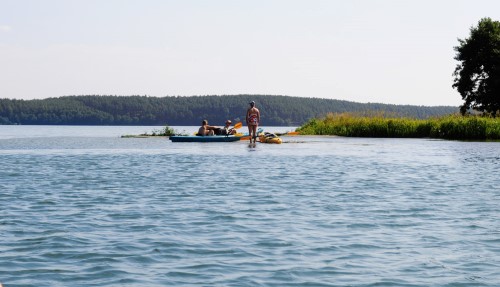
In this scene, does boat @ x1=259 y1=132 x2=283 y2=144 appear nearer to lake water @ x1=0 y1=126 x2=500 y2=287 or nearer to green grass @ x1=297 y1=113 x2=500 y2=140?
green grass @ x1=297 y1=113 x2=500 y2=140

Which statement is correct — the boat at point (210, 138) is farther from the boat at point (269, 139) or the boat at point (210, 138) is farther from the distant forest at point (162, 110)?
the distant forest at point (162, 110)

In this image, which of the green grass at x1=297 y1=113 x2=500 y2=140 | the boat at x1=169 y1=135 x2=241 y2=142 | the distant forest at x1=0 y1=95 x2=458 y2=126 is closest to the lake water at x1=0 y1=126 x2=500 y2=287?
the boat at x1=169 y1=135 x2=241 y2=142

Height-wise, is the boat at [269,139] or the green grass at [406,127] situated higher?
the green grass at [406,127]

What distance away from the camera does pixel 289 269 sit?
8.75 m

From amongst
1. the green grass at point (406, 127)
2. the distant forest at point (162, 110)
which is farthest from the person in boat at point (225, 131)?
the distant forest at point (162, 110)

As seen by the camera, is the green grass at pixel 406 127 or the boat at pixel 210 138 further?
the green grass at pixel 406 127

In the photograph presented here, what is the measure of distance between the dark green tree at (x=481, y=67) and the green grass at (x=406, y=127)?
9057 millimetres

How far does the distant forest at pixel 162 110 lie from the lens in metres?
169

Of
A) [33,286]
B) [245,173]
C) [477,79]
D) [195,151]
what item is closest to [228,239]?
[33,286]

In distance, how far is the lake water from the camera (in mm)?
8547

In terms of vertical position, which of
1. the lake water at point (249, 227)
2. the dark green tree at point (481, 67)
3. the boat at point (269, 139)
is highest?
the dark green tree at point (481, 67)

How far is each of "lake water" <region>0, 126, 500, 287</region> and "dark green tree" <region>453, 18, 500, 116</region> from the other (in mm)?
37009

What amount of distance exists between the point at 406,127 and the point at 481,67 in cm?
1384

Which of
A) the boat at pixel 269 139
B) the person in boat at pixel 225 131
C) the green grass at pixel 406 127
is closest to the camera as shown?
the boat at pixel 269 139
